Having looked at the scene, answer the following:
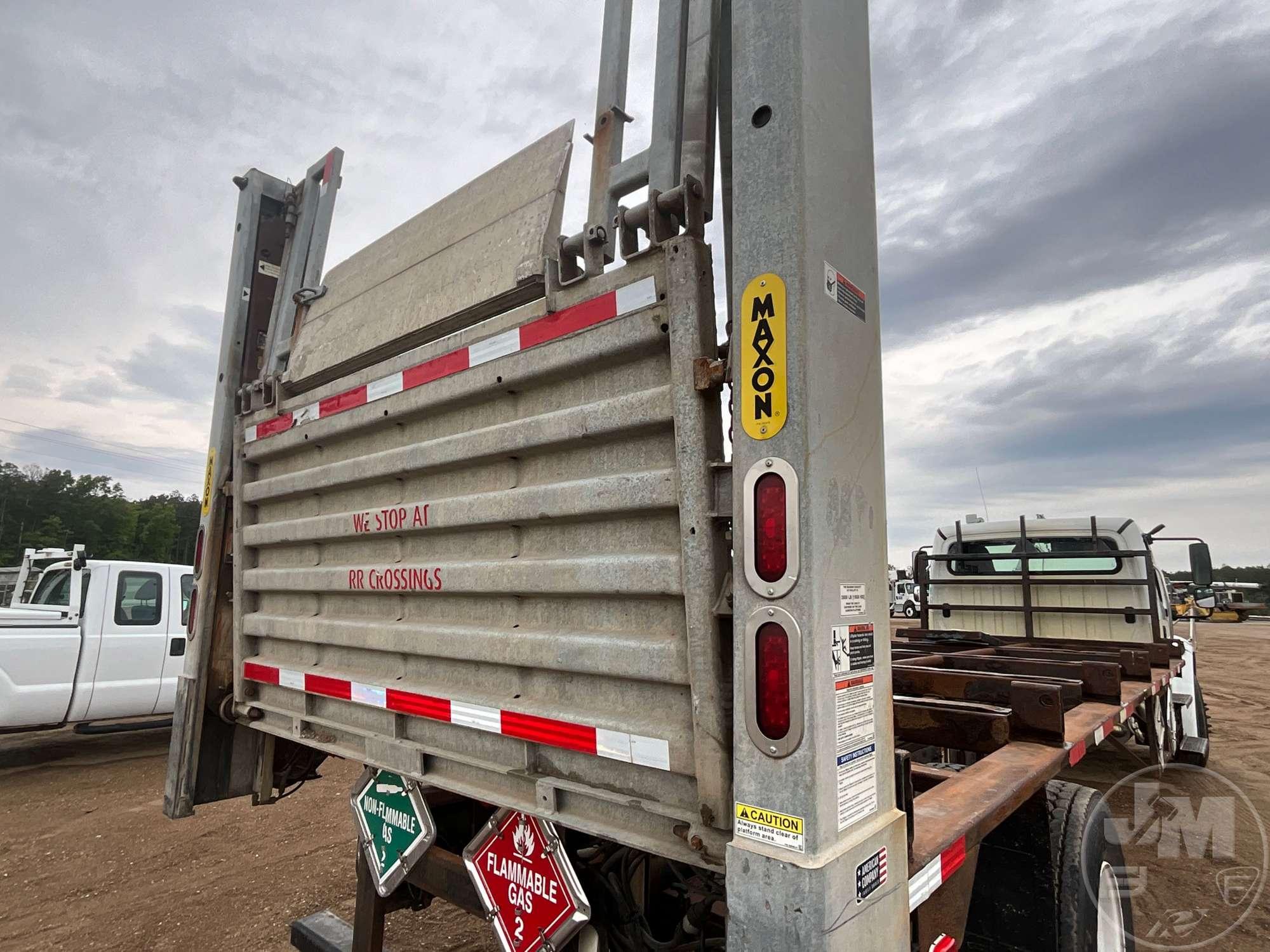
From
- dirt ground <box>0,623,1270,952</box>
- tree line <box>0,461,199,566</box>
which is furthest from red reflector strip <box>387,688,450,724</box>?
tree line <box>0,461,199,566</box>

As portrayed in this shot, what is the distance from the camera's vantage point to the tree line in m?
51.3

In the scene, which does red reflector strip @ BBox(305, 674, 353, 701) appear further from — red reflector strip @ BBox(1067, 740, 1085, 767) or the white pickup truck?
the white pickup truck

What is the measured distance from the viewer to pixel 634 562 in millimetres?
1707

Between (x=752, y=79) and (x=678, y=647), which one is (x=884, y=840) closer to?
(x=678, y=647)

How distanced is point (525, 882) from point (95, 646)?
7.20m

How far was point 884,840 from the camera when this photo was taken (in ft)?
4.62

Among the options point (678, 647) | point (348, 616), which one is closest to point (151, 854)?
point (348, 616)

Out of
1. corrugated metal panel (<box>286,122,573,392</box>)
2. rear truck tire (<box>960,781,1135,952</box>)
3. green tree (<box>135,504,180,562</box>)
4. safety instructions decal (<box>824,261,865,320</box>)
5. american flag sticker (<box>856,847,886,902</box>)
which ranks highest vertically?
green tree (<box>135,504,180,562</box>)

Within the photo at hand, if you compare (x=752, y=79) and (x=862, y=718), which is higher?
(x=752, y=79)

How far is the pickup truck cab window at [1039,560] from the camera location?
561 cm

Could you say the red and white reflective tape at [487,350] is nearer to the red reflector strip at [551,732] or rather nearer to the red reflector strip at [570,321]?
the red reflector strip at [570,321]

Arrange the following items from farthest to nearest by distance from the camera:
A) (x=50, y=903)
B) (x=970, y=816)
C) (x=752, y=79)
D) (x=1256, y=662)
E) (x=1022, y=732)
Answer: (x=1256, y=662) → (x=50, y=903) → (x=1022, y=732) → (x=970, y=816) → (x=752, y=79)

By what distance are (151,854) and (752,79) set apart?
6.23m

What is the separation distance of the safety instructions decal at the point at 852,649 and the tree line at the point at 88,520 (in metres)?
57.4
